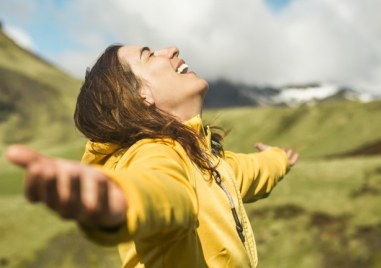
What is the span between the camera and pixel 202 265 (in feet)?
12.6

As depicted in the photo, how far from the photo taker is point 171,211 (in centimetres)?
257

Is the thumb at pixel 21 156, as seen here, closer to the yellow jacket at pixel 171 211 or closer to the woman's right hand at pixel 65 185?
the woman's right hand at pixel 65 185

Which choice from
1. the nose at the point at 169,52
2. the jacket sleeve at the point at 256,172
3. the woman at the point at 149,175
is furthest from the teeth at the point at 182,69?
the jacket sleeve at the point at 256,172

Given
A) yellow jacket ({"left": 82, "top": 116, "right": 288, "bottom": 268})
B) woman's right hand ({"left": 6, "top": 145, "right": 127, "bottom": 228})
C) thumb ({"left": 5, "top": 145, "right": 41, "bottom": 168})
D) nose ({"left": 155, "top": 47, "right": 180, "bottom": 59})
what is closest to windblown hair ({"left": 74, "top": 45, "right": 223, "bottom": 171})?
yellow jacket ({"left": 82, "top": 116, "right": 288, "bottom": 268})

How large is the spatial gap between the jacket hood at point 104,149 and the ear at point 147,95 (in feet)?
1.29

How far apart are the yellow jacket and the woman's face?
21cm

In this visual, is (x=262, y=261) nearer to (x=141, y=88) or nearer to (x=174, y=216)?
(x=141, y=88)

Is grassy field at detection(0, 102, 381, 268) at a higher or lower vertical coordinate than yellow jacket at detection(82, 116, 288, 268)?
lower

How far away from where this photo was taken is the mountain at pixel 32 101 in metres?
130

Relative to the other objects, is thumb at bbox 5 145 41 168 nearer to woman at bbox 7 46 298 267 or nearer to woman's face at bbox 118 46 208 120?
woman at bbox 7 46 298 267

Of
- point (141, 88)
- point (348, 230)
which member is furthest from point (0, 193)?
point (141, 88)

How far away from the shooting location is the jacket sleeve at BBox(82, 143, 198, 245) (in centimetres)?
Result: 218

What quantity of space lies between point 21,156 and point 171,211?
101cm

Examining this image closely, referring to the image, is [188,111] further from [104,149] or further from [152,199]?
[152,199]
